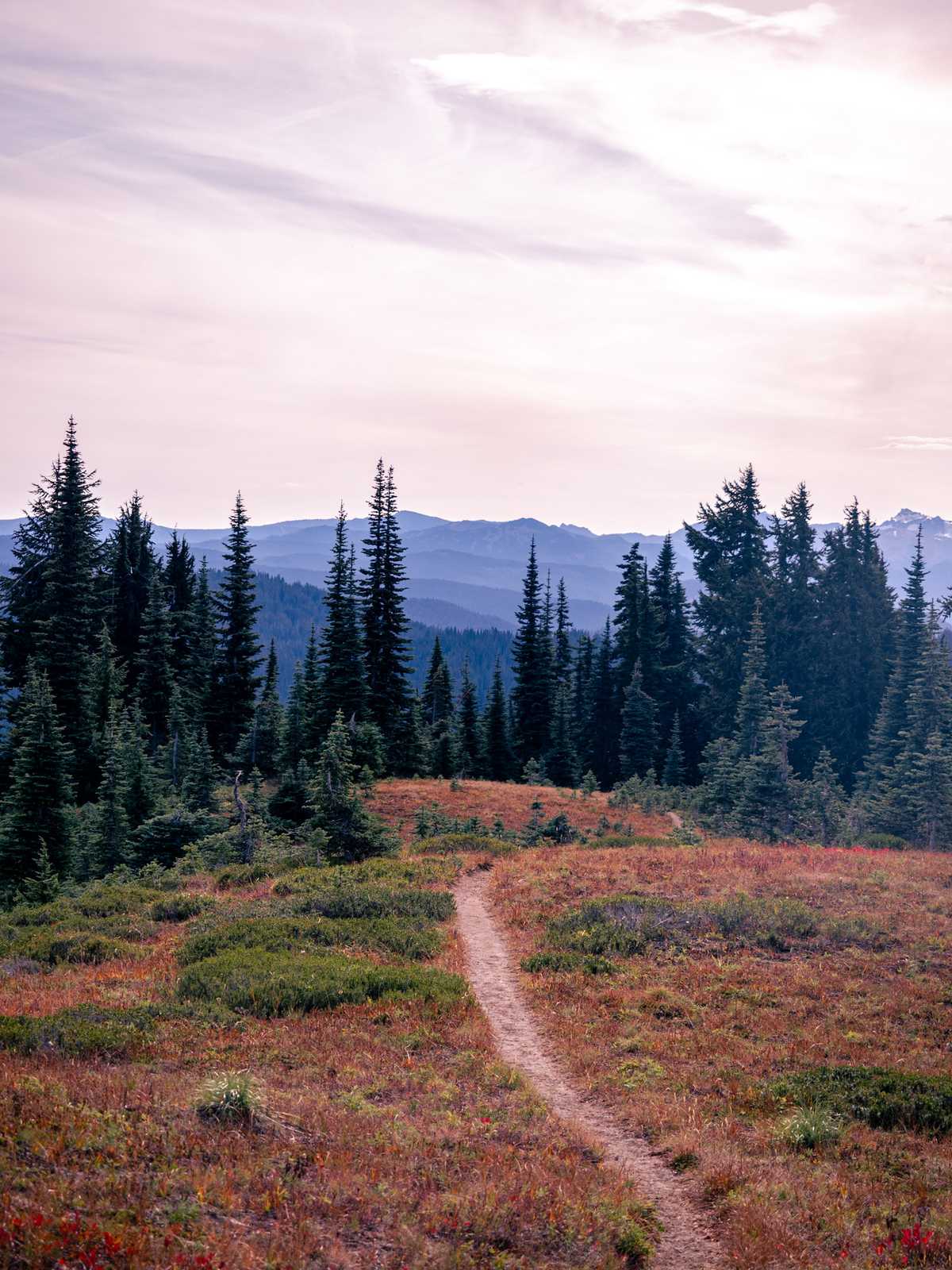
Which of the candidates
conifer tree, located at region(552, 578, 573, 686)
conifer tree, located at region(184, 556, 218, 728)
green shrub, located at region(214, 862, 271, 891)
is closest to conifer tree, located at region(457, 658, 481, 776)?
conifer tree, located at region(552, 578, 573, 686)

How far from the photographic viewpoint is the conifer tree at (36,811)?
107ft

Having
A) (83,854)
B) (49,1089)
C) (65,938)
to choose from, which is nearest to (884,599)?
(83,854)

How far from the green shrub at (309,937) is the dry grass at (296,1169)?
5.54 m

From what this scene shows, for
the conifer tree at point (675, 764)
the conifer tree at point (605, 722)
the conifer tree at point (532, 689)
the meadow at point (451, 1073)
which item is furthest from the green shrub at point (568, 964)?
the conifer tree at point (605, 722)

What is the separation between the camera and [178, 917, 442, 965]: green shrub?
17.5 metres

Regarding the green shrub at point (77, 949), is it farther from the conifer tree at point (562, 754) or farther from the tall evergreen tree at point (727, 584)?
the tall evergreen tree at point (727, 584)

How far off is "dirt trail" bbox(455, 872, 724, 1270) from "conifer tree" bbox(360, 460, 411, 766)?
3446cm

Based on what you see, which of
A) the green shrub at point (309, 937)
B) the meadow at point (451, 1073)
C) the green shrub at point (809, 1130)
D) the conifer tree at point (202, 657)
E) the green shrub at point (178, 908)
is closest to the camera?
the meadow at point (451, 1073)

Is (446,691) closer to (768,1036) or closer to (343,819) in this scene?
(343,819)

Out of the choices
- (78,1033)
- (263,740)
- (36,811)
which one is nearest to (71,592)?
(263,740)

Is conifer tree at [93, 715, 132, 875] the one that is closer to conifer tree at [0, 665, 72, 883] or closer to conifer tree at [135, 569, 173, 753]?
conifer tree at [0, 665, 72, 883]

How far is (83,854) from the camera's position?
1315 inches

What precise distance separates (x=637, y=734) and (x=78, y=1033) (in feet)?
207

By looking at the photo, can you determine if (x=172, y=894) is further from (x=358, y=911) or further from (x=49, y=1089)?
(x=49, y=1089)
